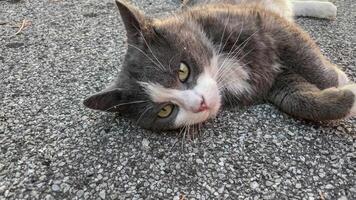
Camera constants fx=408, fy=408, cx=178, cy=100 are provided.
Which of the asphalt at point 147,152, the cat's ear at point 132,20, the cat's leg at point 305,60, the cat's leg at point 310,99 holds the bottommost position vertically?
the asphalt at point 147,152

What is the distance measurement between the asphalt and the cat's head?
0.13 m

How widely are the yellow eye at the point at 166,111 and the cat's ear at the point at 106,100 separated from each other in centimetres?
23

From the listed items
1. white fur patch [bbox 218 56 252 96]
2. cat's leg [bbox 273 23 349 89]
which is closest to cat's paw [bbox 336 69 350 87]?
cat's leg [bbox 273 23 349 89]

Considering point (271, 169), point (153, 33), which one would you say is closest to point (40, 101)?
point (153, 33)

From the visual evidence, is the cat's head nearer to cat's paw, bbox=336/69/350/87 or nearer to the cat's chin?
the cat's chin

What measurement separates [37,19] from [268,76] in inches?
96.9

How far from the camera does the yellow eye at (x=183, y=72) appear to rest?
6.97 ft

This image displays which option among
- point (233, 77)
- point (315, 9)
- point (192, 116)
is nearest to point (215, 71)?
point (233, 77)

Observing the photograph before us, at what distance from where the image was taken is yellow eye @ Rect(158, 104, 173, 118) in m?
2.18

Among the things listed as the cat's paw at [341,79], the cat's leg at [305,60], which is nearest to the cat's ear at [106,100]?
the cat's leg at [305,60]

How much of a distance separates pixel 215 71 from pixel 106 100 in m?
0.63

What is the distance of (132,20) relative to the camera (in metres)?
2.23

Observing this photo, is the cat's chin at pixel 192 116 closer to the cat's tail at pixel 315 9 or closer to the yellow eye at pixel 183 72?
the yellow eye at pixel 183 72

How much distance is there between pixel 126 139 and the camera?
7.30ft
